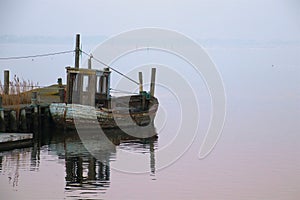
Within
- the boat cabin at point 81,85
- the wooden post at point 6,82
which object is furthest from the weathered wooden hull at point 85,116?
the wooden post at point 6,82

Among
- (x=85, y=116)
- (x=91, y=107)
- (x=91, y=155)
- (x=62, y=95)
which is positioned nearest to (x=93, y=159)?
(x=91, y=155)

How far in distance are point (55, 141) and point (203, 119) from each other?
13.7m

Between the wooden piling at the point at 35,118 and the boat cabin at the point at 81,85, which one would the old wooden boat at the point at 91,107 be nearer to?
the boat cabin at the point at 81,85

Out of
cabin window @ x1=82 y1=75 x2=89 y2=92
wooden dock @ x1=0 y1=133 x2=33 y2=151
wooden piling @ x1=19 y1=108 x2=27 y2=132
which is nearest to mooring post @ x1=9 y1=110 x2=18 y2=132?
wooden piling @ x1=19 y1=108 x2=27 y2=132

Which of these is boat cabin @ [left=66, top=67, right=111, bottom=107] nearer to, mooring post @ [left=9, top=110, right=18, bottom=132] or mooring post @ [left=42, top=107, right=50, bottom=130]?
mooring post @ [left=42, top=107, right=50, bottom=130]

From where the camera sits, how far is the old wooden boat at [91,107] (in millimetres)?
28891

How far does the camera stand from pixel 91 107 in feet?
95.3

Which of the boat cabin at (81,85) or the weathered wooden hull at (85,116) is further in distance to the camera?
the boat cabin at (81,85)

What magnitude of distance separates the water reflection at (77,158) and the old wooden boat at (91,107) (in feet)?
1.53

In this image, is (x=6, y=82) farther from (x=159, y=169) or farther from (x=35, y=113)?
(x=159, y=169)

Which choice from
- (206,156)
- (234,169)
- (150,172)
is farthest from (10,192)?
(206,156)

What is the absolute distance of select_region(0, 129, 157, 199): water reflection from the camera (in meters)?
18.1

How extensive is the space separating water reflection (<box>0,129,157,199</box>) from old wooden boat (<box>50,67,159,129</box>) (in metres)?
0.47

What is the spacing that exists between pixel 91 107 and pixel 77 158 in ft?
22.2
